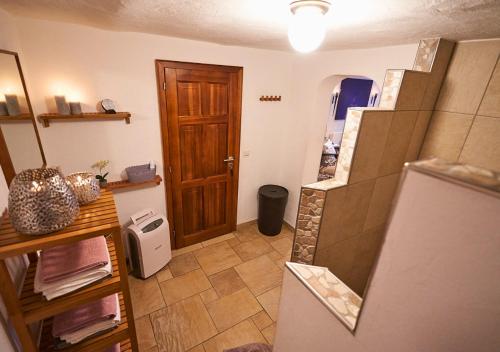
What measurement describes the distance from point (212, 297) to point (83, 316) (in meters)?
1.38

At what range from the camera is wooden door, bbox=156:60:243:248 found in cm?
230

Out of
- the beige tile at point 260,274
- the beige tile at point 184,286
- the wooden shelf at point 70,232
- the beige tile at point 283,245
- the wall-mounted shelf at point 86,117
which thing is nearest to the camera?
the wooden shelf at point 70,232

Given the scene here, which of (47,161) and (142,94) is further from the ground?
(142,94)

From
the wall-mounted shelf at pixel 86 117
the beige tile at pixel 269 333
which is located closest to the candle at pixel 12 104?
the wall-mounted shelf at pixel 86 117

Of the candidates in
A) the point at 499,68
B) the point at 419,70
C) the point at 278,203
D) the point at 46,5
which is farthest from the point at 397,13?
the point at 278,203

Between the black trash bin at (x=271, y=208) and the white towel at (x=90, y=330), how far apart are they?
2.13m

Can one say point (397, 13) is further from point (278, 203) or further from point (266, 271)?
point (266, 271)

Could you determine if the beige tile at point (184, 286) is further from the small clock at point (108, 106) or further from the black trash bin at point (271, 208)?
the small clock at point (108, 106)

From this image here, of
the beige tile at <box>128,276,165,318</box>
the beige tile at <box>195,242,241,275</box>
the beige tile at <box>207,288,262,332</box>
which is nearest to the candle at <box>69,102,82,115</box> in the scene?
the beige tile at <box>128,276,165,318</box>

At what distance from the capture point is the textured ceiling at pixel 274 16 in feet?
3.08

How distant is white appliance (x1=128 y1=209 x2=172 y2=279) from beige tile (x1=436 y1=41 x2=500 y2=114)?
2606mm

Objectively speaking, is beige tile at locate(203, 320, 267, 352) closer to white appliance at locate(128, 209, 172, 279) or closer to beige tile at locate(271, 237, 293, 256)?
white appliance at locate(128, 209, 172, 279)

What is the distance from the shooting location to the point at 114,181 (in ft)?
7.34

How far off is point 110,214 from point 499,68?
7.18 ft
